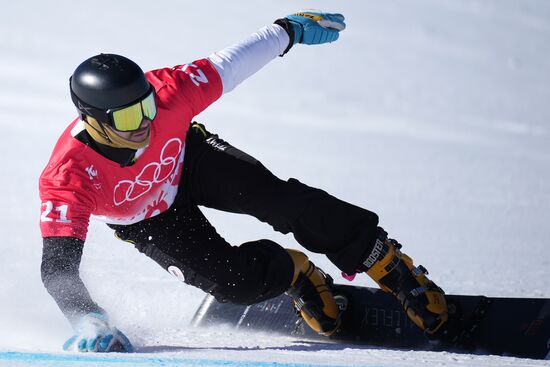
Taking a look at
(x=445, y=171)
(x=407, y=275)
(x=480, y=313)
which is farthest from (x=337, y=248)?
(x=445, y=171)

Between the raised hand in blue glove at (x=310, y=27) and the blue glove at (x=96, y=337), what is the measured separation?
73.4 inches

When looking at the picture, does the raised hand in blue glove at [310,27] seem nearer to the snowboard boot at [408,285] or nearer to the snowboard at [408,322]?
the snowboard boot at [408,285]

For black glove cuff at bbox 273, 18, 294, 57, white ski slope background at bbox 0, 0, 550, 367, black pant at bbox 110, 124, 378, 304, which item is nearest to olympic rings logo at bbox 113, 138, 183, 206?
black pant at bbox 110, 124, 378, 304

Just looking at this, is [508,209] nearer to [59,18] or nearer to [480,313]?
[480,313]

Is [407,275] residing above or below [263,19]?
above

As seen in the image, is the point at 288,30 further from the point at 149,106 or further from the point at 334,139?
the point at 334,139

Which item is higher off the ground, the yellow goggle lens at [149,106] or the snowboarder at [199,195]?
the yellow goggle lens at [149,106]

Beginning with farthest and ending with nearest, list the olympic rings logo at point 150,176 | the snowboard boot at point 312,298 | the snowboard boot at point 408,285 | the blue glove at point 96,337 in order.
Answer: the snowboard boot at point 312,298 → the snowboard boot at point 408,285 → the olympic rings logo at point 150,176 → the blue glove at point 96,337

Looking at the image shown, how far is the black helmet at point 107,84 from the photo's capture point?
143 inches

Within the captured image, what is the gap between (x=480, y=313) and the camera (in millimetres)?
4309

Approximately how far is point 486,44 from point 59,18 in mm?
5765

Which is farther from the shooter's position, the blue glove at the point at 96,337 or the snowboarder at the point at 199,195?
the snowboarder at the point at 199,195

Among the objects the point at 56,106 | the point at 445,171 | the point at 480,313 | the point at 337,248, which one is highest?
the point at 337,248

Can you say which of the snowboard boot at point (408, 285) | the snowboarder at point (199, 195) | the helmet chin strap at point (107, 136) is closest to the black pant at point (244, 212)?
the snowboarder at point (199, 195)
